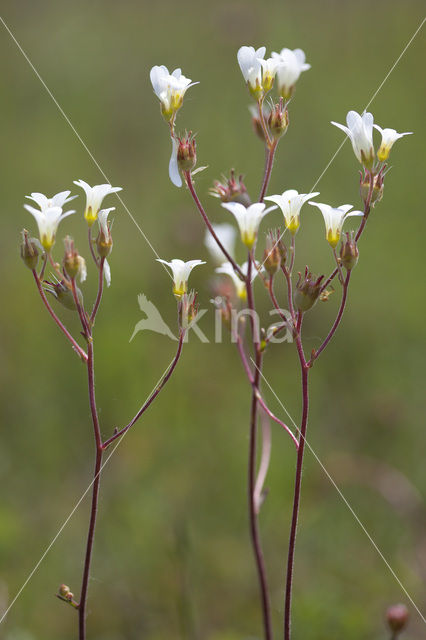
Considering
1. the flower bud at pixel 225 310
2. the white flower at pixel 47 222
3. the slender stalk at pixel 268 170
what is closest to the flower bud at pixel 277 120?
the slender stalk at pixel 268 170

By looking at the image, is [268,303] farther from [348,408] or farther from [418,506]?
[418,506]

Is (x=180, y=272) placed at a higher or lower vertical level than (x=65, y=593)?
higher

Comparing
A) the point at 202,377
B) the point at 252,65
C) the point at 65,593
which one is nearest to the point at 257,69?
the point at 252,65

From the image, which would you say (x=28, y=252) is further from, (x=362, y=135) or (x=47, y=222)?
(x=362, y=135)

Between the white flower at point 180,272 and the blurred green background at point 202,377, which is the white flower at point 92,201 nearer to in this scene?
the white flower at point 180,272

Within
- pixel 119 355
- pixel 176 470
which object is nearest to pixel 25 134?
pixel 119 355

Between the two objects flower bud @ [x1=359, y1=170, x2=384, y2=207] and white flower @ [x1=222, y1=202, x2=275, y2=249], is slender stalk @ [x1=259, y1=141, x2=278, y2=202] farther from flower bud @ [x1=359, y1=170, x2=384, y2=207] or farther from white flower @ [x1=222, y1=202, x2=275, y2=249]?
flower bud @ [x1=359, y1=170, x2=384, y2=207]
